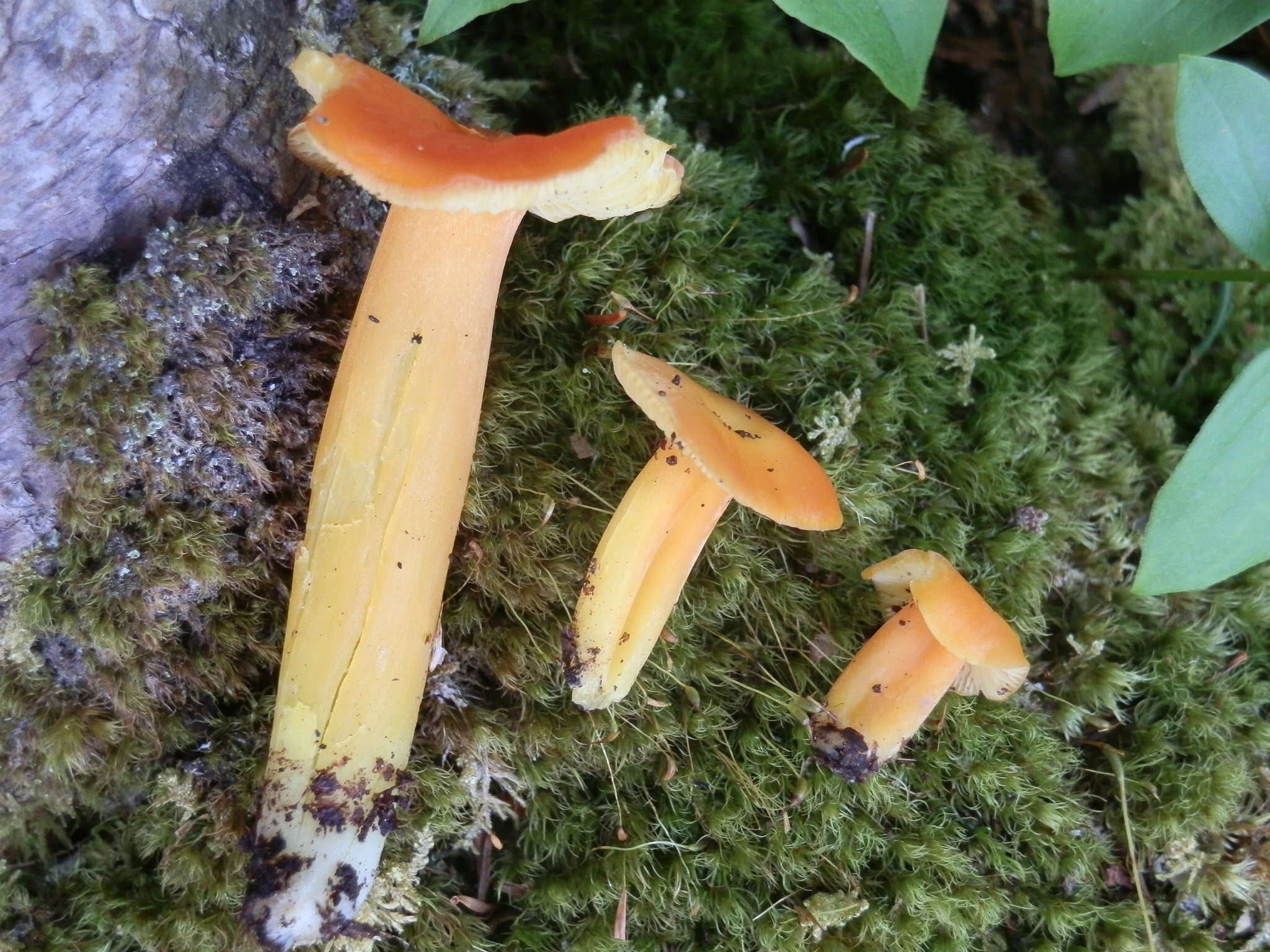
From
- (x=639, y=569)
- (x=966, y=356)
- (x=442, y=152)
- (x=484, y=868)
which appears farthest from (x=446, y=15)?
(x=484, y=868)

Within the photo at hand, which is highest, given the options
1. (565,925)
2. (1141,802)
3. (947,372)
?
(947,372)

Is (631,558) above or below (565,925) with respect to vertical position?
above

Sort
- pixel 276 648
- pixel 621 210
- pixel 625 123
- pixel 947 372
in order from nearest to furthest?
pixel 625 123
pixel 621 210
pixel 276 648
pixel 947 372

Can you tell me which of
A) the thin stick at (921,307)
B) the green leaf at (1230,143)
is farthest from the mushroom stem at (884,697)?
the green leaf at (1230,143)

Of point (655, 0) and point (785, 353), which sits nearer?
point (785, 353)

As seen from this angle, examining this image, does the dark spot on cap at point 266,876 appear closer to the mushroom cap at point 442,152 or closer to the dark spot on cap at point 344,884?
the dark spot on cap at point 344,884

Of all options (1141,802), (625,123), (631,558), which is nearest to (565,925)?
(631,558)

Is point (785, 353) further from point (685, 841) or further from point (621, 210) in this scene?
point (685, 841)

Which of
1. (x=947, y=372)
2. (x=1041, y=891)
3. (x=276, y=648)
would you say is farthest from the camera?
(x=947, y=372)
